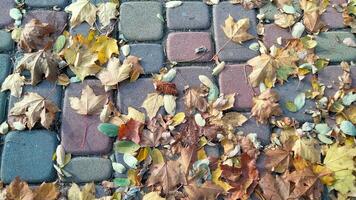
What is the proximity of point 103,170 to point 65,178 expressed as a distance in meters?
0.15

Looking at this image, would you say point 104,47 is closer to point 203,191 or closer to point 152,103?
point 152,103

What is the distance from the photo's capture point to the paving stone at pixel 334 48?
2287 millimetres

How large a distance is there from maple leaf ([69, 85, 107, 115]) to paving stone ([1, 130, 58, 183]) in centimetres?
15

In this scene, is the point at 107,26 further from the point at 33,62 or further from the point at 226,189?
the point at 226,189

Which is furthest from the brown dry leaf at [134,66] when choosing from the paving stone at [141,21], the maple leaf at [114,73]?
the paving stone at [141,21]

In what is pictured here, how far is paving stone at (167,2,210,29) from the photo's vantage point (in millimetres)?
2350

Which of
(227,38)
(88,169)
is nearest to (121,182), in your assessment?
(88,169)

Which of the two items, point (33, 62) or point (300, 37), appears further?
point (300, 37)

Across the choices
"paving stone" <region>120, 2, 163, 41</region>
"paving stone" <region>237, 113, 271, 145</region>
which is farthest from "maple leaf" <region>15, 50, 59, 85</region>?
"paving stone" <region>237, 113, 271, 145</region>

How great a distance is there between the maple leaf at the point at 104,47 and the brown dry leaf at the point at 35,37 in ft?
0.68

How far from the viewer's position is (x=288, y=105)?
2154 millimetres

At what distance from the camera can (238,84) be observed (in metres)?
2.20

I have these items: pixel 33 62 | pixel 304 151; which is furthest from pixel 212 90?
pixel 33 62

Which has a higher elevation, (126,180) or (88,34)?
(88,34)
